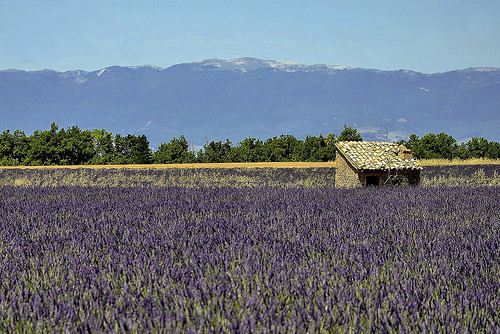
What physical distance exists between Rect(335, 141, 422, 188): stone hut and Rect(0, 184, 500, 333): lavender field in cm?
679

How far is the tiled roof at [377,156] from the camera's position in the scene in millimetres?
12102

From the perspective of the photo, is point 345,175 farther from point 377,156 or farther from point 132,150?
point 132,150

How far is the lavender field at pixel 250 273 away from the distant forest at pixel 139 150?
3320 centimetres

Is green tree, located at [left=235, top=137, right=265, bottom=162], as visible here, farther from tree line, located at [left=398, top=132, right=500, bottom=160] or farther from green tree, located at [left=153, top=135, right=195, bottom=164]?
tree line, located at [left=398, top=132, right=500, bottom=160]

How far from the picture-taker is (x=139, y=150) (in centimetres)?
3925

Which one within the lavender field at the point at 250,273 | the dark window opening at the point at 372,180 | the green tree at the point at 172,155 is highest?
the green tree at the point at 172,155

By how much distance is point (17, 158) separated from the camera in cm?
3950

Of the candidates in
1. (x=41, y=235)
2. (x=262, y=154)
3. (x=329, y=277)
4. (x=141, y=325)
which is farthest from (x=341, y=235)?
(x=262, y=154)

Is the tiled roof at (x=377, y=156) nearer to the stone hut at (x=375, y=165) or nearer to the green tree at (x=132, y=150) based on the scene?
the stone hut at (x=375, y=165)

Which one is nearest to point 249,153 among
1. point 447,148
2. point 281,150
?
point 281,150

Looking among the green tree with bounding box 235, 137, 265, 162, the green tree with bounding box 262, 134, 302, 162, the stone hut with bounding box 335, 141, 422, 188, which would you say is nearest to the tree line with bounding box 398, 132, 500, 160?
the green tree with bounding box 262, 134, 302, 162

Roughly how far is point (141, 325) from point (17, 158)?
4263 centimetres

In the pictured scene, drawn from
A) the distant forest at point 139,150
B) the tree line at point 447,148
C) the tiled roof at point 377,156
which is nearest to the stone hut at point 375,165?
the tiled roof at point 377,156

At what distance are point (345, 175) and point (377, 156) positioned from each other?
1.05 m
